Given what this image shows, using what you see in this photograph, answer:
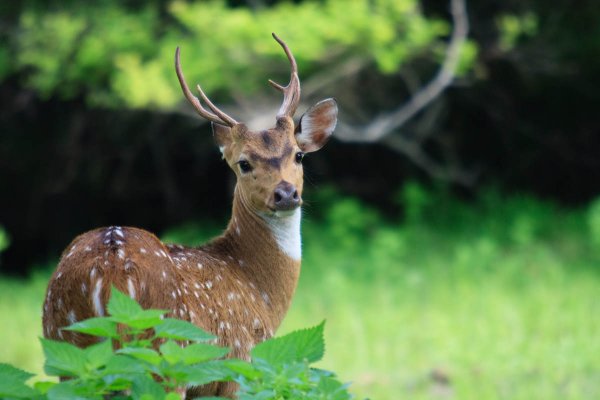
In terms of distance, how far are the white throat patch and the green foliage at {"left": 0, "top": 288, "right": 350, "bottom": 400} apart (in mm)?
1803

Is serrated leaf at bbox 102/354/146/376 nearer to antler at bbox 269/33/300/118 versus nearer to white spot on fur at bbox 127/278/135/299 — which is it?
white spot on fur at bbox 127/278/135/299

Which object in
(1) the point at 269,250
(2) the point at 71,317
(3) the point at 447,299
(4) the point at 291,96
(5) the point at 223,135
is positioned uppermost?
(3) the point at 447,299

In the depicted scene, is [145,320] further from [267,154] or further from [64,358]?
[267,154]

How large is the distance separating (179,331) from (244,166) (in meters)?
1.83

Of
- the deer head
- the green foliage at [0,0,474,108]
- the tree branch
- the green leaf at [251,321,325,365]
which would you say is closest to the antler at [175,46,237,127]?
the deer head

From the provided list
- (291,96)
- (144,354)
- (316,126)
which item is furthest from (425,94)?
(144,354)

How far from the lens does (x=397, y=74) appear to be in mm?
10523

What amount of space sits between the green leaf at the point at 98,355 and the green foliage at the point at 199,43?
6535mm

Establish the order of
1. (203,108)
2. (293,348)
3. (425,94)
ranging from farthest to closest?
(425,94), (203,108), (293,348)

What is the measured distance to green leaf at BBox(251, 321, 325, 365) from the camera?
2.56m

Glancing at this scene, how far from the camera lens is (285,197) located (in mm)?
4109

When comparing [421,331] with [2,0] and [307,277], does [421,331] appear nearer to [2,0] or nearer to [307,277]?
[307,277]

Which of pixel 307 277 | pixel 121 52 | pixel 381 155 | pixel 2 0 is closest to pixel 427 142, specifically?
pixel 381 155

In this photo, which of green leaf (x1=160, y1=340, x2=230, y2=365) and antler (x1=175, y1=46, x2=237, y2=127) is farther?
antler (x1=175, y1=46, x2=237, y2=127)
